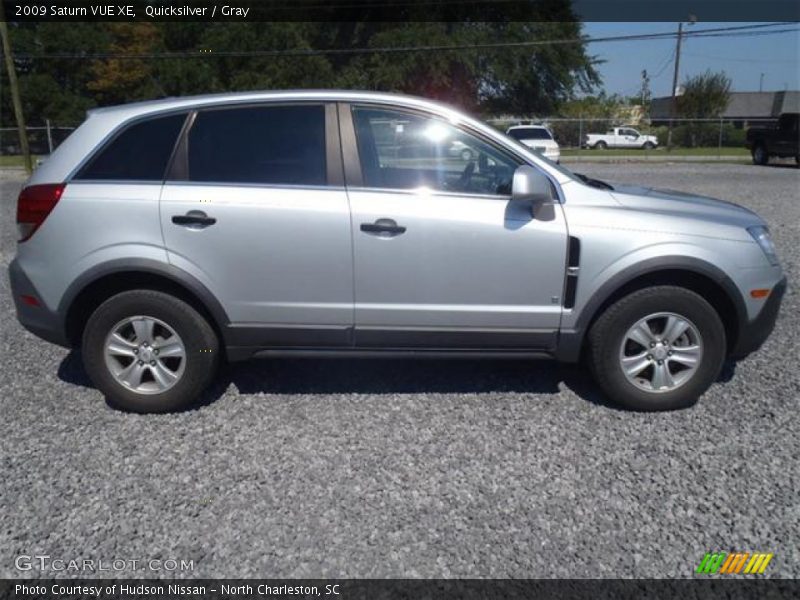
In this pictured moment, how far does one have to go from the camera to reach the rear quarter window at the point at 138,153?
3.79 metres

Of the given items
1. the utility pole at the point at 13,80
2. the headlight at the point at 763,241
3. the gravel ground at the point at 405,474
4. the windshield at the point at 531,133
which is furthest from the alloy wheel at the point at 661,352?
the utility pole at the point at 13,80

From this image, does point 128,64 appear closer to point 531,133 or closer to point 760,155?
point 531,133

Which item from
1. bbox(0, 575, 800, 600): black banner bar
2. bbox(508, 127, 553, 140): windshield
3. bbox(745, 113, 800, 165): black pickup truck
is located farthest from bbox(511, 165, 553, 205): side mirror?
bbox(745, 113, 800, 165): black pickup truck

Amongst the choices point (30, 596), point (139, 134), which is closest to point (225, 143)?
point (139, 134)

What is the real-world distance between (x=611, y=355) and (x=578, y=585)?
1616 mm

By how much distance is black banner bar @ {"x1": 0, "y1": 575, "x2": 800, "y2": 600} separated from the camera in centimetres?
249

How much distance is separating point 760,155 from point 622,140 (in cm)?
1660

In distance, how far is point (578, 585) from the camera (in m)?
2.54

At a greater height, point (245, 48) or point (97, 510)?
point (245, 48)

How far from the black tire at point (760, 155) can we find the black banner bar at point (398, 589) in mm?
27786

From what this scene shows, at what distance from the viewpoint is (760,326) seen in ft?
12.7

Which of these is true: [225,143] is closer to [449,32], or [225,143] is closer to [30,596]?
[30,596]

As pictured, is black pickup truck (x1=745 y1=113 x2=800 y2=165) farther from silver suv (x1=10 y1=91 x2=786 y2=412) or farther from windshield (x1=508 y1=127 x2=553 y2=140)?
silver suv (x1=10 y1=91 x2=786 y2=412)

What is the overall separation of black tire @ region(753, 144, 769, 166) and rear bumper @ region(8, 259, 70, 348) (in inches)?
1110
